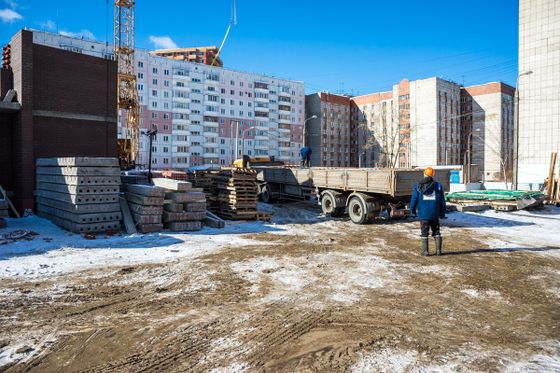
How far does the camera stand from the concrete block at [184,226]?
452 inches

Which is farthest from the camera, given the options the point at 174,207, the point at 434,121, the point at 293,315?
the point at 434,121

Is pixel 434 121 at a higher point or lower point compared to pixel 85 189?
higher

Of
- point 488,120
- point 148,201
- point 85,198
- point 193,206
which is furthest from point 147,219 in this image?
point 488,120

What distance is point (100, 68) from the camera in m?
15.2

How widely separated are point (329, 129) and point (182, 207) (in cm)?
8793

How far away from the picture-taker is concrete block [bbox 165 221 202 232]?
11.5 meters

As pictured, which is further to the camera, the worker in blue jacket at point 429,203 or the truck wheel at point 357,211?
the truck wheel at point 357,211

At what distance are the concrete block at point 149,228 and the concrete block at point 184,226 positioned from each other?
0.36 metres

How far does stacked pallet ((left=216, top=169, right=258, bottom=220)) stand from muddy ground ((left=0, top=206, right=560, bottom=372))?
570 cm

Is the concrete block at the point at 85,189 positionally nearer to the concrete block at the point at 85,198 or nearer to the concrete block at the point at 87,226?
the concrete block at the point at 85,198

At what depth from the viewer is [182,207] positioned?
Result: 38.2 feet

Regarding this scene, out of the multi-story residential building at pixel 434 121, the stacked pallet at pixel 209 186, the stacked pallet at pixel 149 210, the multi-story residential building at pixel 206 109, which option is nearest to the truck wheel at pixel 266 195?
the stacked pallet at pixel 209 186

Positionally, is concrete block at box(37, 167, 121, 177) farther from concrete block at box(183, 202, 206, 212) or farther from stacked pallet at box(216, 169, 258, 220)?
stacked pallet at box(216, 169, 258, 220)

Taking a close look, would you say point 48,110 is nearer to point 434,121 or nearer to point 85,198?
point 85,198
